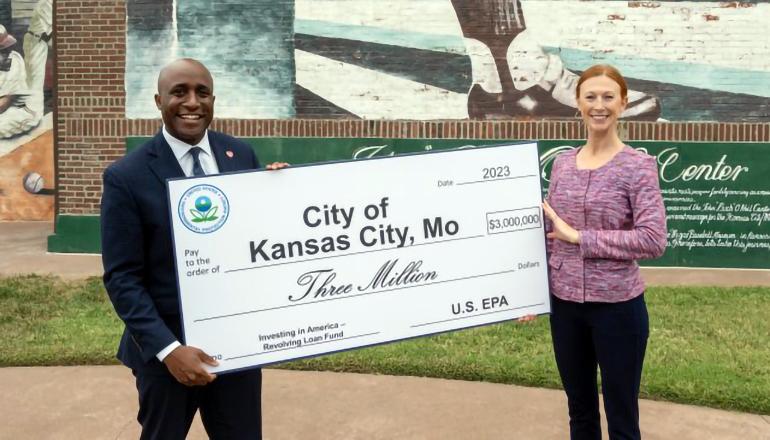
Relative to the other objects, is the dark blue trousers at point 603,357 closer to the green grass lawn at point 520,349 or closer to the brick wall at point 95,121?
the green grass lawn at point 520,349

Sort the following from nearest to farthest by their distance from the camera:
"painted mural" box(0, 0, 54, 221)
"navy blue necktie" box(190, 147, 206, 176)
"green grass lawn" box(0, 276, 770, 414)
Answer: "navy blue necktie" box(190, 147, 206, 176)
"green grass lawn" box(0, 276, 770, 414)
"painted mural" box(0, 0, 54, 221)

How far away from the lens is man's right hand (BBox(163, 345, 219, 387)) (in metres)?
2.50

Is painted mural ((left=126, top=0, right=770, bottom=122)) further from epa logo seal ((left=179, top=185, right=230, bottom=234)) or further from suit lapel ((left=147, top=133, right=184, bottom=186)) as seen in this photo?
suit lapel ((left=147, top=133, right=184, bottom=186))

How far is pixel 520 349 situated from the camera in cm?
562

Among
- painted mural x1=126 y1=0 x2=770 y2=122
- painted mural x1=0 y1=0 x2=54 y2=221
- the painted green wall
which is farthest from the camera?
painted mural x1=0 y1=0 x2=54 y2=221

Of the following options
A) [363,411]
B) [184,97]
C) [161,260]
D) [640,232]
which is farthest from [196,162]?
[363,411]

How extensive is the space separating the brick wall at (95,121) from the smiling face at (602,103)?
21.6 feet

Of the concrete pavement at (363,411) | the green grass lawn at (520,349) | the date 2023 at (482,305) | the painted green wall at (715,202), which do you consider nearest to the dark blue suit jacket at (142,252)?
the date 2023 at (482,305)

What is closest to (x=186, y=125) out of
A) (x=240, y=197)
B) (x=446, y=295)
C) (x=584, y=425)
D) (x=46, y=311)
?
(x=240, y=197)

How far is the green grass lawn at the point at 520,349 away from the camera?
4852mm

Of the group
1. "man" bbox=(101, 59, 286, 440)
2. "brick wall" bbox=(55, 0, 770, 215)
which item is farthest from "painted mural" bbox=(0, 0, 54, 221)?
"man" bbox=(101, 59, 286, 440)

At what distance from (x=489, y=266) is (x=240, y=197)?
1.20 metres

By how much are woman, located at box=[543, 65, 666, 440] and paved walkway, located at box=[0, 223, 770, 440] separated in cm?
133

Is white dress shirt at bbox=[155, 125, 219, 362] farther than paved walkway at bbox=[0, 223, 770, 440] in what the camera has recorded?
No
